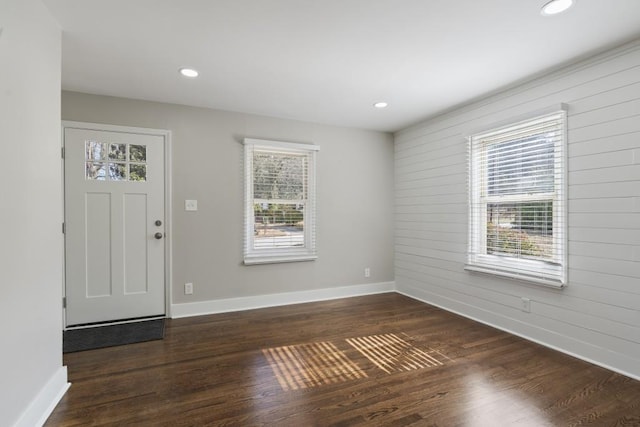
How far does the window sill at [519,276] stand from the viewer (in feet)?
8.85

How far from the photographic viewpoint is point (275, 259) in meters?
3.99

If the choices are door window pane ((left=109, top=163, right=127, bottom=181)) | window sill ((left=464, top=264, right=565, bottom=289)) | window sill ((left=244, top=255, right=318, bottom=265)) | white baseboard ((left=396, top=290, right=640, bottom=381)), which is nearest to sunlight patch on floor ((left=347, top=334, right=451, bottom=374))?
white baseboard ((left=396, top=290, right=640, bottom=381))

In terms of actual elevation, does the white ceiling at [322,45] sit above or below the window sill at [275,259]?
above

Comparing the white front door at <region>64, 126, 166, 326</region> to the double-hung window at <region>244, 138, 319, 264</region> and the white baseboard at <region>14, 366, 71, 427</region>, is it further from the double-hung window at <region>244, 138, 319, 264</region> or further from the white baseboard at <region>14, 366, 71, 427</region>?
the white baseboard at <region>14, 366, 71, 427</region>

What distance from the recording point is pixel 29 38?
1.71 m

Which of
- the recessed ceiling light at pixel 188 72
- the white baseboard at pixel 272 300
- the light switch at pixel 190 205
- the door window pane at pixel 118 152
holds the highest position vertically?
the recessed ceiling light at pixel 188 72

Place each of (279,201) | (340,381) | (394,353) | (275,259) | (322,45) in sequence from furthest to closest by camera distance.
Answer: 1. (279,201)
2. (275,259)
3. (394,353)
4. (322,45)
5. (340,381)

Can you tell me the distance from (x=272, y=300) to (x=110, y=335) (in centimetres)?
173

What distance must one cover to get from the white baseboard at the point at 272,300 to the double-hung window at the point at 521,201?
5.13 feet

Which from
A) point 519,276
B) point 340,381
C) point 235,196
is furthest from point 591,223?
point 235,196

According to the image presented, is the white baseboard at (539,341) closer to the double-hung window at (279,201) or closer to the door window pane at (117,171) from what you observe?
the double-hung window at (279,201)

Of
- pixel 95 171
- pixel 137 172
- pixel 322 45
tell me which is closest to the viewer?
pixel 322 45

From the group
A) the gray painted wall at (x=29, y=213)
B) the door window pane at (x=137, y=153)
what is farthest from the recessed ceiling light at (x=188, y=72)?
the door window pane at (x=137, y=153)

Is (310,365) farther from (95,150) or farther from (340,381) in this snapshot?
(95,150)
